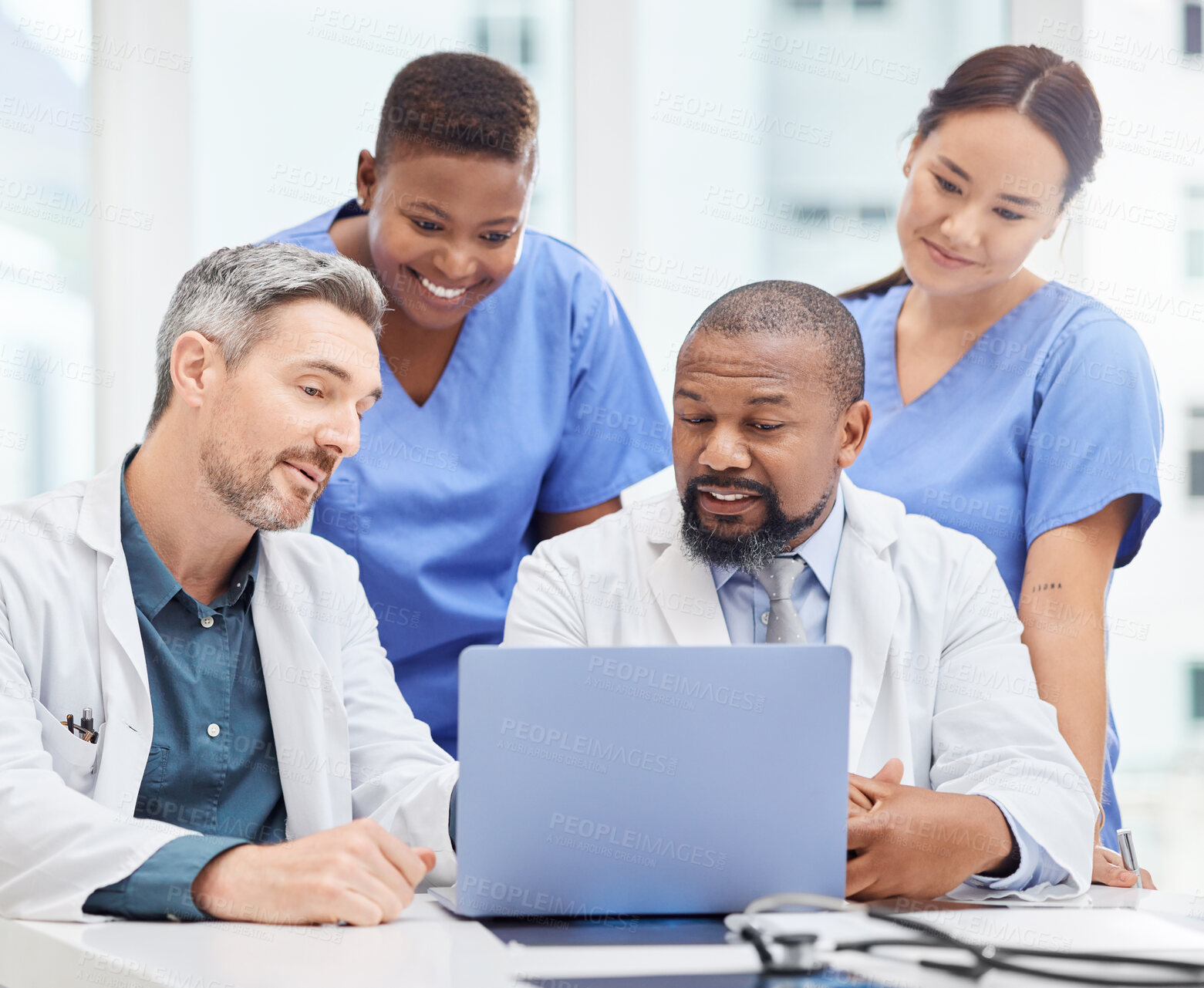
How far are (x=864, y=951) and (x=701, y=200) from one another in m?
2.09

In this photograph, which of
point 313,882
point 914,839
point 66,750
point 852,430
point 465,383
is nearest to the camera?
point 313,882

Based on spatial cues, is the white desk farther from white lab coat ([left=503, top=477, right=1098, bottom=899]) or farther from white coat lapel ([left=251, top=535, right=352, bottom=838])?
white lab coat ([left=503, top=477, right=1098, bottom=899])

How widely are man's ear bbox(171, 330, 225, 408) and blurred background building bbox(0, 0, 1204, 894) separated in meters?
1.24

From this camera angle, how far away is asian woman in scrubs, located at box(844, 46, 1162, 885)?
178 centimetres

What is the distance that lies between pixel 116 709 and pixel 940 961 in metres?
0.92

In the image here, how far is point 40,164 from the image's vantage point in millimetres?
2572

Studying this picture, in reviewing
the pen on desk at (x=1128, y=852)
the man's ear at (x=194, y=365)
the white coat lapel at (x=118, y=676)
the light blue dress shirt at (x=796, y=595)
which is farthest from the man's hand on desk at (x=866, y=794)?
the man's ear at (x=194, y=365)

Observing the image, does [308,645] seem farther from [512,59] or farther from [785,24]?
[785,24]

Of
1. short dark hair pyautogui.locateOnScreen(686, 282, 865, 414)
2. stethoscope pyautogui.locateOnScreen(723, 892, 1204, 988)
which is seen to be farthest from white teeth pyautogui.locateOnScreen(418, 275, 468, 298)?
stethoscope pyautogui.locateOnScreen(723, 892, 1204, 988)

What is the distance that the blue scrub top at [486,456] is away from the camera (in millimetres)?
1972

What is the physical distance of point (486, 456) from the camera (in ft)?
6.66

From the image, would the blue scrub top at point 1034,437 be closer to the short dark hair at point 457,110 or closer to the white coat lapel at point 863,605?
the white coat lapel at point 863,605

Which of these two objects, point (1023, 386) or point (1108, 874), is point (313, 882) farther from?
point (1023, 386)

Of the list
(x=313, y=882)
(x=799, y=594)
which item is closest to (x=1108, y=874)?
(x=799, y=594)
